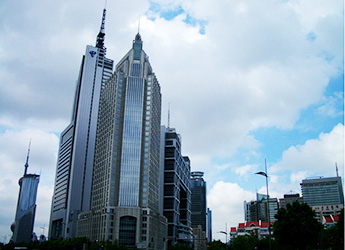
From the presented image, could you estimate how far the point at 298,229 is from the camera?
60719 mm

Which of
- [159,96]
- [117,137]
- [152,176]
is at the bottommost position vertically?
[152,176]

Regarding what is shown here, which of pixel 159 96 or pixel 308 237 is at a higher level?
pixel 159 96

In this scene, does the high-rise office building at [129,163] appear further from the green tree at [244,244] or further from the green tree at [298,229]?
the green tree at [298,229]

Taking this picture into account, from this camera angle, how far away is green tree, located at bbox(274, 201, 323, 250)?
60.6 m

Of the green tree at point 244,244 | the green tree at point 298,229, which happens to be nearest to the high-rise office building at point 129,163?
the green tree at point 244,244

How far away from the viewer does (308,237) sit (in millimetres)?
60688

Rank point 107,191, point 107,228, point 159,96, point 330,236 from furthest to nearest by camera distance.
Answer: point 159,96 → point 107,191 → point 107,228 → point 330,236

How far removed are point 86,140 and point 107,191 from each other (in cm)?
7647

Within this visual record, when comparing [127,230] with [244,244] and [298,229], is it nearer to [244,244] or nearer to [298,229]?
[244,244]

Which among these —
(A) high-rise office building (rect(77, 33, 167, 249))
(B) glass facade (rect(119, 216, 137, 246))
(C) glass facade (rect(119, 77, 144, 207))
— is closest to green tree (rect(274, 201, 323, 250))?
(A) high-rise office building (rect(77, 33, 167, 249))

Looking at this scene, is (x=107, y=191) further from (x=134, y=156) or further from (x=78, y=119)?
(x=78, y=119)

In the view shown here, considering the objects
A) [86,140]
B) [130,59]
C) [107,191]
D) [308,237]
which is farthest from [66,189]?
[308,237]

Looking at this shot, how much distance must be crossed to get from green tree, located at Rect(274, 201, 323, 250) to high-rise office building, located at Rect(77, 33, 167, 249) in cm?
6535

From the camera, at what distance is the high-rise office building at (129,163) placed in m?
121
